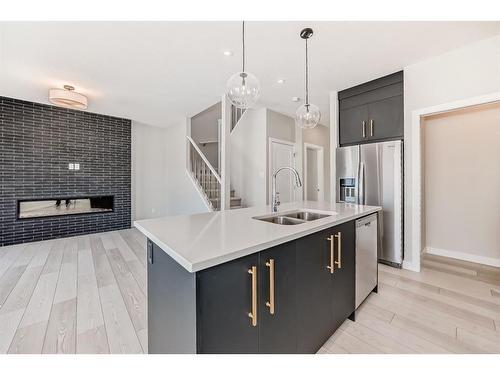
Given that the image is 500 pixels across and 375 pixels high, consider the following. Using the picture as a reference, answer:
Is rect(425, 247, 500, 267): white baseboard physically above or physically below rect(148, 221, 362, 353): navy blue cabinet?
below

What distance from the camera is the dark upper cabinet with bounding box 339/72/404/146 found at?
10.1 feet

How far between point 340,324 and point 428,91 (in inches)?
111

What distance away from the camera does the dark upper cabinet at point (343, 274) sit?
5.38ft

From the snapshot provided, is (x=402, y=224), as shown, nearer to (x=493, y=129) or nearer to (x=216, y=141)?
(x=493, y=129)

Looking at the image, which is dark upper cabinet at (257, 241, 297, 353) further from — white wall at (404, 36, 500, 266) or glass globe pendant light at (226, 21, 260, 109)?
white wall at (404, 36, 500, 266)

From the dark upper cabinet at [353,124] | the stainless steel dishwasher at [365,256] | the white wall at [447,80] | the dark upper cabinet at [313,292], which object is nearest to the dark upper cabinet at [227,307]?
the dark upper cabinet at [313,292]

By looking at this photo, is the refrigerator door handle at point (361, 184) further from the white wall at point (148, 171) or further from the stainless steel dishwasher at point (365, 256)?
the white wall at point (148, 171)

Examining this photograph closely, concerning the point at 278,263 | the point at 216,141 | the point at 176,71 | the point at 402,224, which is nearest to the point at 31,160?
the point at 176,71

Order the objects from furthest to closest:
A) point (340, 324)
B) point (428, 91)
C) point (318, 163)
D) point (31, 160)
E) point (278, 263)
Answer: point (318, 163)
point (31, 160)
point (428, 91)
point (340, 324)
point (278, 263)

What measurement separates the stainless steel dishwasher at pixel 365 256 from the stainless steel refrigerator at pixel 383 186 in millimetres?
1016

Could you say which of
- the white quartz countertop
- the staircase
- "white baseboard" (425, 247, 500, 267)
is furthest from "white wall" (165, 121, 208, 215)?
"white baseboard" (425, 247, 500, 267)

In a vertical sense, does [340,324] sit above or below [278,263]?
below

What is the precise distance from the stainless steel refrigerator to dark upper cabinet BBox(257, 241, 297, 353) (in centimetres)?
238

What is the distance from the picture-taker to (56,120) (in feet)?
14.9
